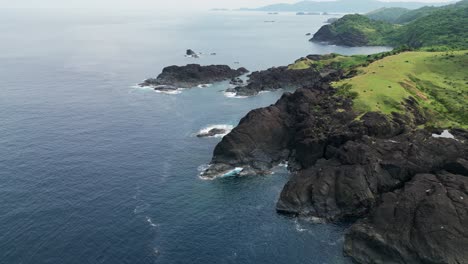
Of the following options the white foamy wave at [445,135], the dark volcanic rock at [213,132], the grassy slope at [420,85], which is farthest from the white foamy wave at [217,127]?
the white foamy wave at [445,135]

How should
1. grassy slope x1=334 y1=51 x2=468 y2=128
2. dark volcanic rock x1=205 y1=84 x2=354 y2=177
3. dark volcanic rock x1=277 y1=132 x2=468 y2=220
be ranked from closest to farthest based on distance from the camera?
dark volcanic rock x1=277 y1=132 x2=468 y2=220, dark volcanic rock x1=205 y1=84 x2=354 y2=177, grassy slope x1=334 y1=51 x2=468 y2=128

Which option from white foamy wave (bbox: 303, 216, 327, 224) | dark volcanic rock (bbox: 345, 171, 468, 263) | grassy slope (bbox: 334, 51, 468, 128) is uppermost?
grassy slope (bbox: 334, 51, 468, 128)

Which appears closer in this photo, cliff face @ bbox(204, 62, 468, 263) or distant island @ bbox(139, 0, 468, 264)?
cliff face @ bbox(204, 62, 468, 263)

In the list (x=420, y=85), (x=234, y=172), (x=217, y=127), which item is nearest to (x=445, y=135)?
(x=420, y=85)

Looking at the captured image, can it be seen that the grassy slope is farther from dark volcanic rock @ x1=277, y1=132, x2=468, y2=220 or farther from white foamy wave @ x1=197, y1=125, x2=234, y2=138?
white foamy wave @ x1=197, y1=125, x2=234, y2=138

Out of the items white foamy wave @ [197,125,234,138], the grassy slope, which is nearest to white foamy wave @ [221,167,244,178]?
white foamy wave @ [197,125,234,138]

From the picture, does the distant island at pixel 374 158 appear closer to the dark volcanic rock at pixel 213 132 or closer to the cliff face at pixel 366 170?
the cliff face at pixel 366 170

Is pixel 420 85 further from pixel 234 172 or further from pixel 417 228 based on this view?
pixel 417 228
